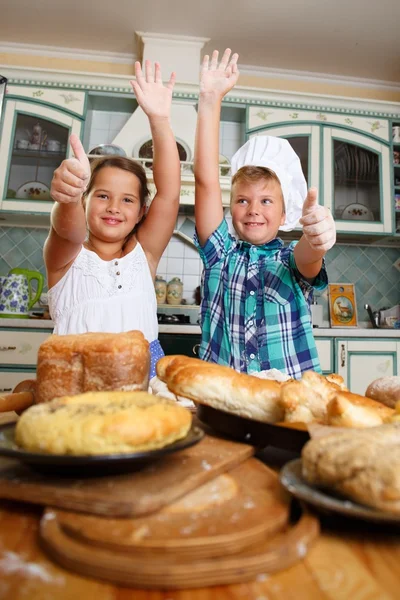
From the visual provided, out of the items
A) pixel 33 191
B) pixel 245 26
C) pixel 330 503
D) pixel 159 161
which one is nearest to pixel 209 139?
pixel 159 161

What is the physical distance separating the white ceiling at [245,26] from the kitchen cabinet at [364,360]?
1.87m

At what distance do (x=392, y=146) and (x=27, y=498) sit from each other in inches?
120

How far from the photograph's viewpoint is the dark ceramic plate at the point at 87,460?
33 cm

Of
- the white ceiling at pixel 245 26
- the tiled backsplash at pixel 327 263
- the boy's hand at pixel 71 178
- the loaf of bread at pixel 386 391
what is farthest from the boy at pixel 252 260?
the white ceiling at pixel 245 26

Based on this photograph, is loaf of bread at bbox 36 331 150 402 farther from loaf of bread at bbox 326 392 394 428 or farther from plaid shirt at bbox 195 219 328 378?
plaid shirt at bbox 195 219 328 378

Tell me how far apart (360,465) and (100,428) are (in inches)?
8.2

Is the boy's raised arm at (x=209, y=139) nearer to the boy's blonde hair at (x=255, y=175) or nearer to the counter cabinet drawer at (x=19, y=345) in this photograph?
the boy's blonde hair at (x=255, y=175)

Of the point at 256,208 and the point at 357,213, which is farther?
the point at 357,213

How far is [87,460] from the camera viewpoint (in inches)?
12.9

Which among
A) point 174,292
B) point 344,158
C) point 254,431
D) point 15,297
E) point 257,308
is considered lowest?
point 254,431

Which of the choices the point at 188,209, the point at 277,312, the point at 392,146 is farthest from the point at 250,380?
the point at 392,146

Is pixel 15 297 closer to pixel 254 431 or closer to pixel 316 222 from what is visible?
pixel 316 222

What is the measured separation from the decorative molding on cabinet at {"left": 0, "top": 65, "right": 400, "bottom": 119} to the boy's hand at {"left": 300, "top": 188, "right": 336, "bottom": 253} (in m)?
2.03

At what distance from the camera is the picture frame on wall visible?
8.90ft
